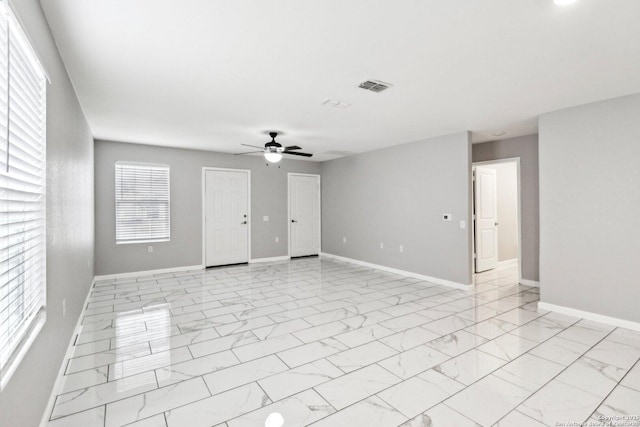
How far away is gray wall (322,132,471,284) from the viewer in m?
5.13

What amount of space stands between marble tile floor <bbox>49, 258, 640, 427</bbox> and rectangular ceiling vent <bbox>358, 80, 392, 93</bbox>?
2.55 m

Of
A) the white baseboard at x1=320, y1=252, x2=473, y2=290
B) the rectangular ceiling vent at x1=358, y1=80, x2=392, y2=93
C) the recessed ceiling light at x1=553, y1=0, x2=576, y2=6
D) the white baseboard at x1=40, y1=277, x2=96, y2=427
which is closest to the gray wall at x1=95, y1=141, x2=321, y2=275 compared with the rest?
the white baseboard at x1=320, y1=252, x2=473, y2=290

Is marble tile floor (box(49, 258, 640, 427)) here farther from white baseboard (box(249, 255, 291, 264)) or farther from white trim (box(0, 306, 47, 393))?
white baseboard (box(249, 255, 291, 264))

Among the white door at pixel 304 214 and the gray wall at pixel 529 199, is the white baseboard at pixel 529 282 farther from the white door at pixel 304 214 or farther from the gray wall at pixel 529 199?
the white door at pixel 304 214

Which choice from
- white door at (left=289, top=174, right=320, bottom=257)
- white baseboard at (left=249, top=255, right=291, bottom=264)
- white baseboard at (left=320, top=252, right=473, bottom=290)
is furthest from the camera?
white door at (left=289, top=174, right=320, bottom=257)

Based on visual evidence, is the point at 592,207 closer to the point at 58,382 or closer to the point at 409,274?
the point at 409,274

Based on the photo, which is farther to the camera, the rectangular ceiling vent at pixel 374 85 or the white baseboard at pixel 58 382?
the rectangular ceiling vent at pixel 374 85

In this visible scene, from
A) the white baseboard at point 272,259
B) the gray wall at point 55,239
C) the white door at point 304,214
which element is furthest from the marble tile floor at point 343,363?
the white door at point 304,214

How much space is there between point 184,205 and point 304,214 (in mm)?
2917

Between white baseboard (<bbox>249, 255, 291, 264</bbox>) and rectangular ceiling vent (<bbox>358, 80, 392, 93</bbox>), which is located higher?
rectangular ceiling vent (<bbox>358, 80, 392, 93</bbox>)

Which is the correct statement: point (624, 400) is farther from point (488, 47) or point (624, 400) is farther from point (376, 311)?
point (488, 47)

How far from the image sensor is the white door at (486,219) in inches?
247

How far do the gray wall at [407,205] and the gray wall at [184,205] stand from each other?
4.63 ft

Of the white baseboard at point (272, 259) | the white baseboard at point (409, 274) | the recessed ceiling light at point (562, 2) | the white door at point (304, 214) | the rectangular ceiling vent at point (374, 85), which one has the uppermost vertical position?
the rectangular ceiling vent at point (374, 85)
